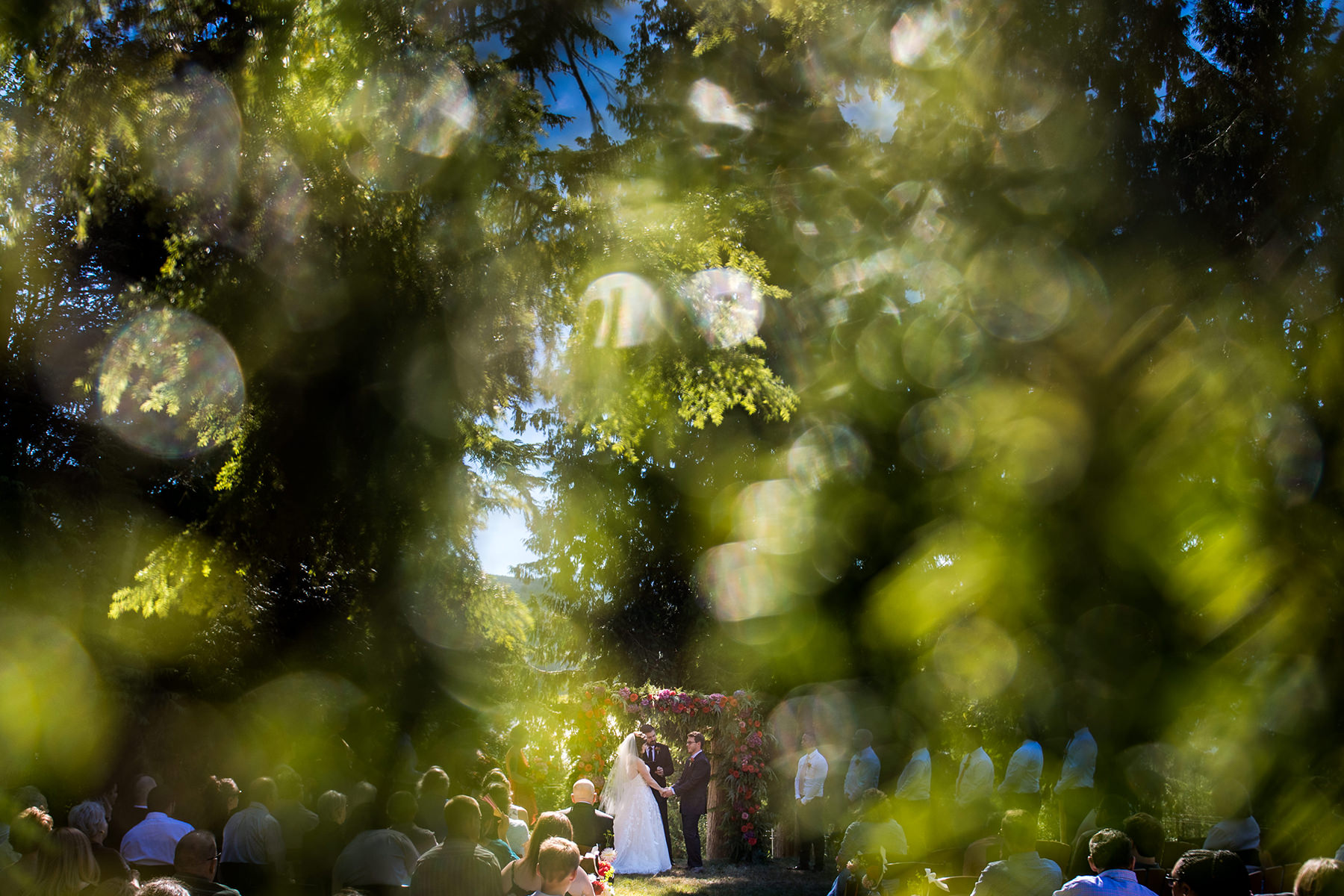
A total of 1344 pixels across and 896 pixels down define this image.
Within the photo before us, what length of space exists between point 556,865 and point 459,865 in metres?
0.75

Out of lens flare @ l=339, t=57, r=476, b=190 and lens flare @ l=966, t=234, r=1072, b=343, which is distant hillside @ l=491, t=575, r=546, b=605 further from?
lens flare @ l=339, t=57, r=476, b=190

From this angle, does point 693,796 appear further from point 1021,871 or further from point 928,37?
point 928,37

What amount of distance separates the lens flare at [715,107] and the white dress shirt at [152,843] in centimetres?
882

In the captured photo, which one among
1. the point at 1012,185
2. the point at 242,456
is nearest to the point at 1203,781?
the point at 1012,185

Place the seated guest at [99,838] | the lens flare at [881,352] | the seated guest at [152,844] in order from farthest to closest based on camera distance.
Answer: the lens flare at [881,352]
the seated guest at [152,844]
the seated guest at [99,838]

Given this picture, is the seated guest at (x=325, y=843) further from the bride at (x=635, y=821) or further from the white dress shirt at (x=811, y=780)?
the white dress shirt at (x=811, y=780)

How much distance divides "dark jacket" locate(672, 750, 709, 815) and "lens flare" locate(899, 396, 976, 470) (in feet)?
20.5

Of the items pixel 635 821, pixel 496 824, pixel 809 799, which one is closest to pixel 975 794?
pixel 809 799

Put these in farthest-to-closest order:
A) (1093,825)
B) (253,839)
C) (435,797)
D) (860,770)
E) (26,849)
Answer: (860,770) < (1093,825) < (253,839) < (435,797) < (26,849)

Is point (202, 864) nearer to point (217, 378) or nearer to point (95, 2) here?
point (217, 378)

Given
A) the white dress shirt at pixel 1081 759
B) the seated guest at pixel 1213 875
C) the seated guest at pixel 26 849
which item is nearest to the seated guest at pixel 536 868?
the seated guest at pixel 26 849

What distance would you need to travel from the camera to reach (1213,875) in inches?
161

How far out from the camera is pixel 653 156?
341 inches

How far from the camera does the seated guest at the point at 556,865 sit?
4566mm
